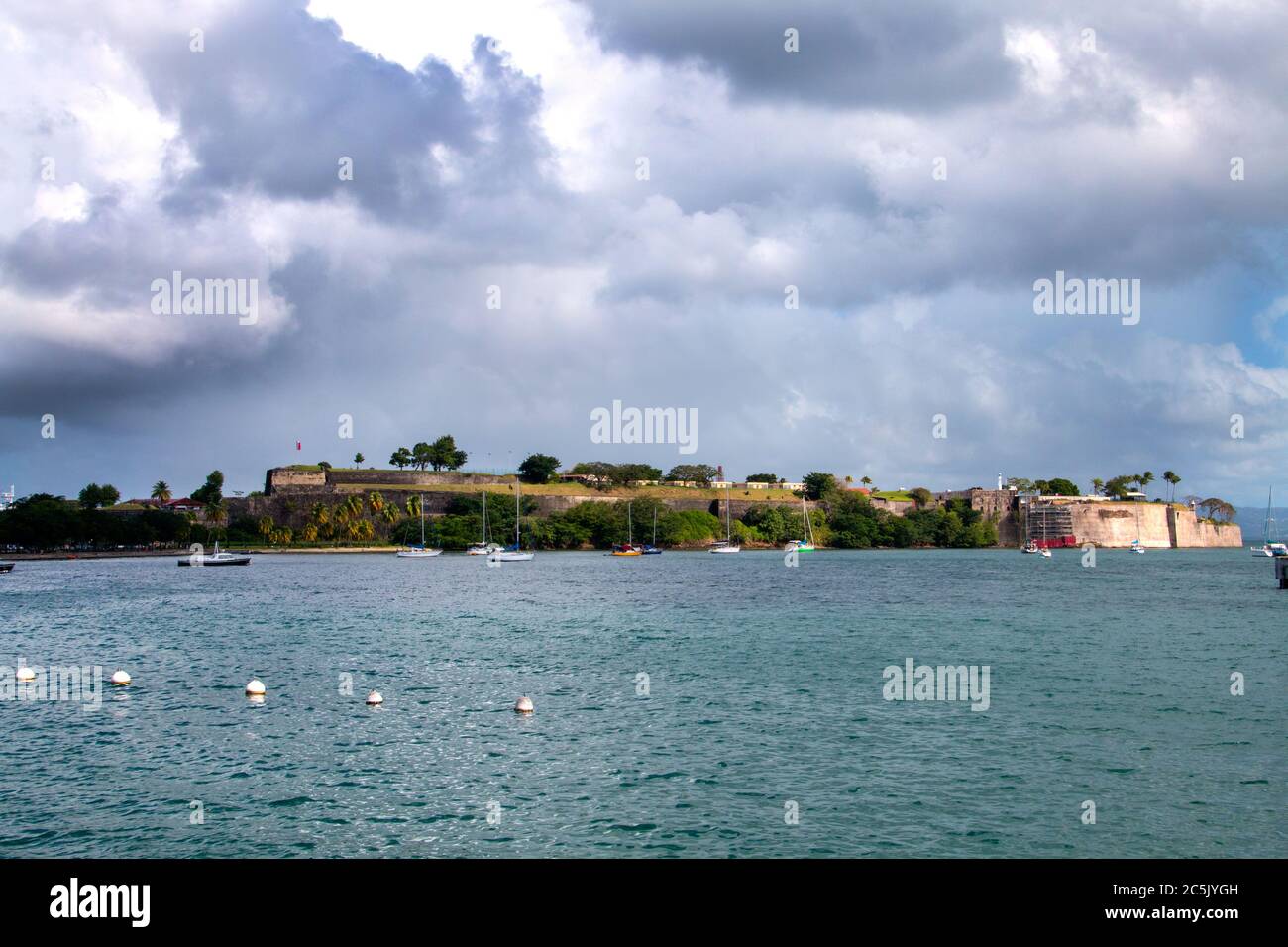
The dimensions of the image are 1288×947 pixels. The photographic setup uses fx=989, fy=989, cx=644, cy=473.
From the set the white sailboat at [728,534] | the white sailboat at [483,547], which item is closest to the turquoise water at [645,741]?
the white sailboat at [483,547]

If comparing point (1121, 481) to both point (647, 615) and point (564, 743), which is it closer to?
point (647, 615)

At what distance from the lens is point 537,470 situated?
126 metres

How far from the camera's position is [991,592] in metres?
50.8

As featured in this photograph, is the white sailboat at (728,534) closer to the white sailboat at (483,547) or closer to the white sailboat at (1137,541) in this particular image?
the white sailboat at (483,547)

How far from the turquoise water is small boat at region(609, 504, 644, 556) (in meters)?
63.5

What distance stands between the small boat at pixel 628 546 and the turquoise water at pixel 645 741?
63478 mm

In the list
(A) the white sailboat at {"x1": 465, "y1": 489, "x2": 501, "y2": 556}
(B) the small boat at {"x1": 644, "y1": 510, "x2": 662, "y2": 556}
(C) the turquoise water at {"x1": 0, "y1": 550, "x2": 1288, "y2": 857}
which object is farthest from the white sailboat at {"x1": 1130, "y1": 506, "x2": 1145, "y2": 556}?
(C) the turquoise water at {"x1": 0, "y1": 550, "x2": 1288, "y2": 857}

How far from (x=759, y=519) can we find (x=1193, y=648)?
96758mm

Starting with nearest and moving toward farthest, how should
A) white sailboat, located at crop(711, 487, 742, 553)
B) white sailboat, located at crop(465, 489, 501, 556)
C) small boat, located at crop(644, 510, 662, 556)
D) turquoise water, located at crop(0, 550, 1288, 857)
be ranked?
turquoise water, located at crop(0, 550, 1288, 857), white sailboat, located at crop(465, 489, 501, 556), small boat, located at crop(644, 510, 662, 556), white sailboat, located at crop(711, 487, 742, 553)

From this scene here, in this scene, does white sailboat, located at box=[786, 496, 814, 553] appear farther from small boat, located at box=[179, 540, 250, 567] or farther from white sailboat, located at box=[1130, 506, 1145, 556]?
small boat, located at box=[179, 540, 250, 567]

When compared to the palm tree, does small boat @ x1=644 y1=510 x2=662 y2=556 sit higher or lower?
lower

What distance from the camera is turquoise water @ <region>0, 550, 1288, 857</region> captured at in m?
11.5
